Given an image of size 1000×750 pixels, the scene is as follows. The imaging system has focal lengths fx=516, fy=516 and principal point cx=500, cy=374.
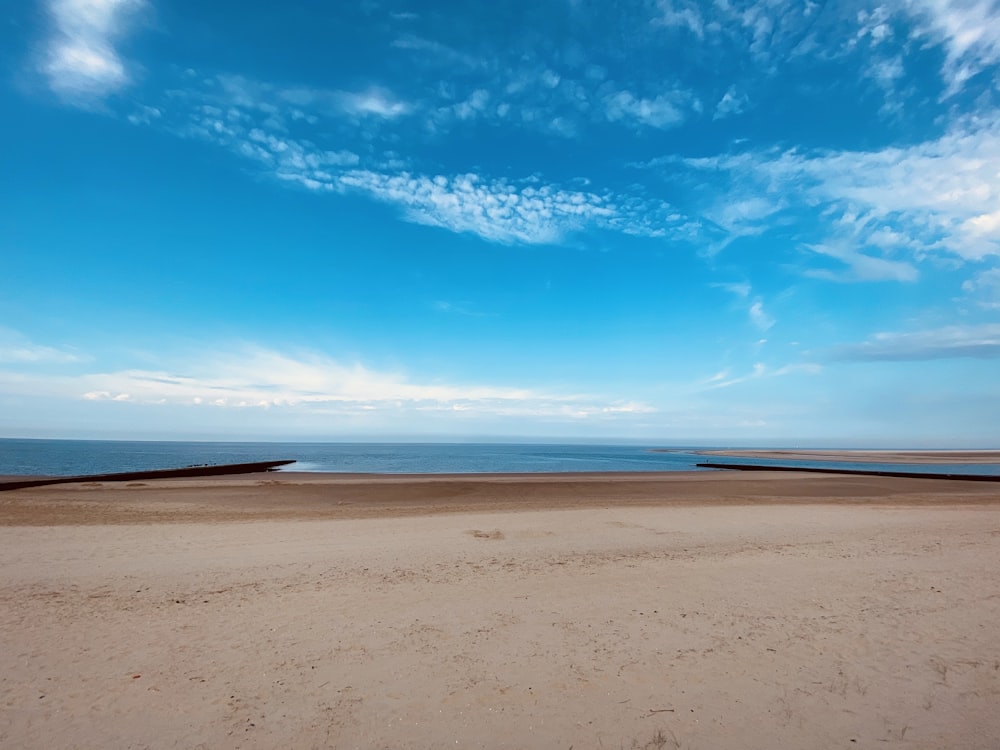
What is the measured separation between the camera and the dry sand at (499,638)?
5.28 meters

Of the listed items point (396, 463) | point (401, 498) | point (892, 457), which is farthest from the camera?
point (892, 457)

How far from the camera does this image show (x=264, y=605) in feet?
28.4

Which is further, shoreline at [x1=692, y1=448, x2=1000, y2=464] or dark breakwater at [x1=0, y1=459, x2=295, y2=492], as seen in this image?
shoreline at [x1=692, y1=448, x2=1000, y2=464]

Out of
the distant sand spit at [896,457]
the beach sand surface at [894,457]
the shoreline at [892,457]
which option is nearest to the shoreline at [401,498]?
the beach sand surface at [894,457]

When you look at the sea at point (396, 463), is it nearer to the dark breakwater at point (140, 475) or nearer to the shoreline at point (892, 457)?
the dark breakwater at point (140, 475)

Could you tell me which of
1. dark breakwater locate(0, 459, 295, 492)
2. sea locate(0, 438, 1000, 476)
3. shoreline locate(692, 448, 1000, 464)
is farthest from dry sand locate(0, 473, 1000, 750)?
shoreline locate(692, 448, 1000, 464)

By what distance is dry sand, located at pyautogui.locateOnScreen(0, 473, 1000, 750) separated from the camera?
17.3 feet

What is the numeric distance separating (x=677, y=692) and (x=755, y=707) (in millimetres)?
802

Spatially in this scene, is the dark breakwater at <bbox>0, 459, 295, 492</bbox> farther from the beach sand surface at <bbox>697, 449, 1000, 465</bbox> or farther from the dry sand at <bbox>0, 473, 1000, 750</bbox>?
the beach sand surface at <bbox>697, 449, 1000, 465</bbox>

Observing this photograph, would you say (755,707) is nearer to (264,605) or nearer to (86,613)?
(264,605)

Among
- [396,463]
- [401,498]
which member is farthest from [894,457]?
[401,498]

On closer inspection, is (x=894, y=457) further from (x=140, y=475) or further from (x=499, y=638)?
(x=499, y=638)

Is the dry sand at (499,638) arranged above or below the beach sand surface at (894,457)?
above

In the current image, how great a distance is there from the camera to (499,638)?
736cm
